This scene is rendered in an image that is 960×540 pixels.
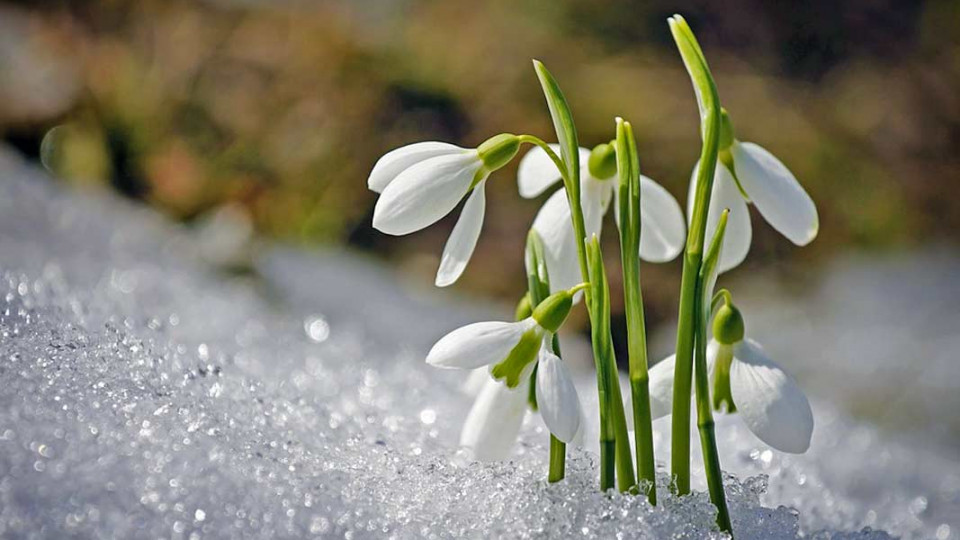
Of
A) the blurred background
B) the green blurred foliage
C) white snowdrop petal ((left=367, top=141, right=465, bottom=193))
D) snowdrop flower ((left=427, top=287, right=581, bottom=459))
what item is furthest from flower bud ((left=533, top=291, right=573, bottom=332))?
the green blurred foliage

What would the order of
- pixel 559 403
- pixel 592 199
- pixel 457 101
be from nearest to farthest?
pixel 559 403 → pixel 592 199 → pixel 457 101

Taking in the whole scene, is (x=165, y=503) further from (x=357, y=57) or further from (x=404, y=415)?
(x=357, y=57)

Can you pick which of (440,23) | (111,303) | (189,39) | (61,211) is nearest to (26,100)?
(189,39)

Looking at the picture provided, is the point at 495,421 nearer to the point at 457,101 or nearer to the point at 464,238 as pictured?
the point at 464,238

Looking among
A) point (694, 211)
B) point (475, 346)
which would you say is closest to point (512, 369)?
point (475, 346)

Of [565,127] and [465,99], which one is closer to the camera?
[565,127]

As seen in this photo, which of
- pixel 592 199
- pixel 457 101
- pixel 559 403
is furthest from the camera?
pixel 457 101

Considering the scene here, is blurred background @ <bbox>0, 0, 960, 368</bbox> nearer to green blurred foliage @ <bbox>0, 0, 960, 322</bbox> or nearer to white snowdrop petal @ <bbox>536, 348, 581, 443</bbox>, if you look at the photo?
green blurred foliage @ <bbox>0, 0, 960, 322</bbox>
